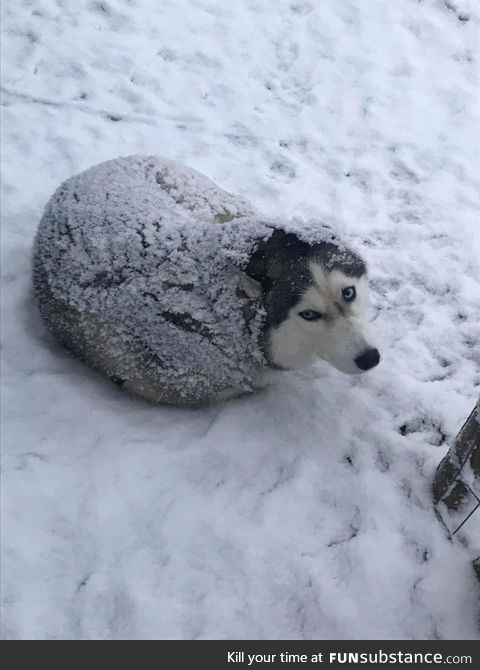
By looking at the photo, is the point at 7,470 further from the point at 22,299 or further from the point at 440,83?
the point at 440,83

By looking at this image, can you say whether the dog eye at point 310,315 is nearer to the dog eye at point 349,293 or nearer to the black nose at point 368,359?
the dog eye at point 349,293

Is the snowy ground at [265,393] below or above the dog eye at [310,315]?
below

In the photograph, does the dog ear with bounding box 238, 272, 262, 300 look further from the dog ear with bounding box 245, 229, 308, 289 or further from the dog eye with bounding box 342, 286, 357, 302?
the dog eye with bounding box 342, 286, 357, 302

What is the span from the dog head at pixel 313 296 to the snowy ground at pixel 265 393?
461 mm

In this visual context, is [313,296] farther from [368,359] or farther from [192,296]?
[192,296]

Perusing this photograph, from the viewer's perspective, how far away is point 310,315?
270cm

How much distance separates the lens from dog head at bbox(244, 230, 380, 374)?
267 centimetres

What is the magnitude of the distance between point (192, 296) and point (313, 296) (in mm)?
588

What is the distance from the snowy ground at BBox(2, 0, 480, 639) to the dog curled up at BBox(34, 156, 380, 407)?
9.0 inches

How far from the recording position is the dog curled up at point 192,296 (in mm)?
2713

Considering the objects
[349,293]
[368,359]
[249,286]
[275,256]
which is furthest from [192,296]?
[368,359]

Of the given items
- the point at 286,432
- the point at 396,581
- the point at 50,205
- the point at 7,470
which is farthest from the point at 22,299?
the point at 396,581

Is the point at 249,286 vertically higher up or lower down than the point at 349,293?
lower down

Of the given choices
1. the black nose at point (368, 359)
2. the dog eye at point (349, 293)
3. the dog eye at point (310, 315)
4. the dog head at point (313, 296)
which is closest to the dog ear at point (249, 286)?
the dog head at point (313, 296)
